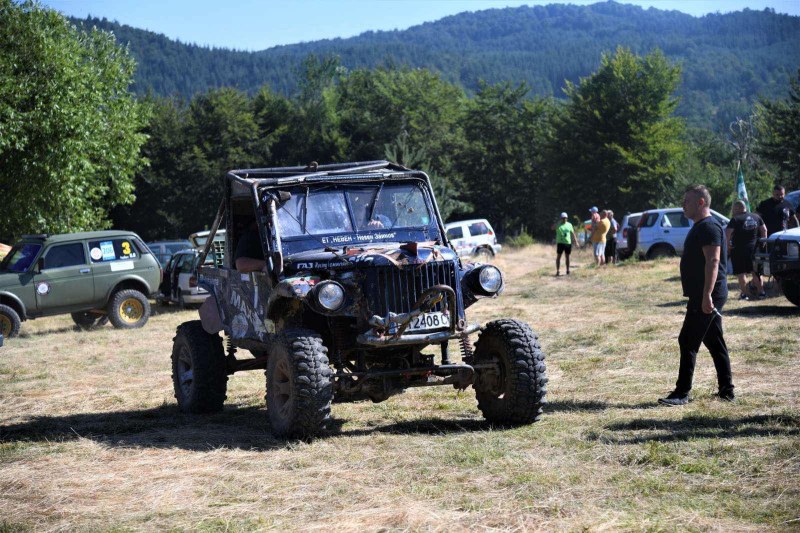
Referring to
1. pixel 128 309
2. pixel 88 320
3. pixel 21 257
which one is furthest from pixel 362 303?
pixel 88 320

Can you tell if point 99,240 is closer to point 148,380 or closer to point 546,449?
point 148,380

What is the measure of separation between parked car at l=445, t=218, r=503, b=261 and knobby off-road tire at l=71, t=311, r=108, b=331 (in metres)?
14.7

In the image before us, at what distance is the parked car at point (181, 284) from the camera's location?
21438 millimetres

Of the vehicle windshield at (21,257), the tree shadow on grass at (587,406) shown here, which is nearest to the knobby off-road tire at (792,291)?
the tree shadow on grass at (587,406)

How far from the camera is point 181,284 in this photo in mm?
21844

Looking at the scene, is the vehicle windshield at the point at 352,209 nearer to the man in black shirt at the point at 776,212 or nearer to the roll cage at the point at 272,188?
the roll cage at the point at 272,188

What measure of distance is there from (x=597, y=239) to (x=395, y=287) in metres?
20.1

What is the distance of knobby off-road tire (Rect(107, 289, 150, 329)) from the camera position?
1884 centimetres

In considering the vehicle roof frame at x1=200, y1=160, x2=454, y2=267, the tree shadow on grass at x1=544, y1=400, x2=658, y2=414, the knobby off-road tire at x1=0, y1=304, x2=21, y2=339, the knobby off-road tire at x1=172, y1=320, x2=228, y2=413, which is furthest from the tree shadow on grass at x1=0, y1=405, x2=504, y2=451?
the knobby off-road tire at x1=0, y1=304, x2=21, y2=339

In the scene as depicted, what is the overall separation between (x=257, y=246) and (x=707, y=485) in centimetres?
460

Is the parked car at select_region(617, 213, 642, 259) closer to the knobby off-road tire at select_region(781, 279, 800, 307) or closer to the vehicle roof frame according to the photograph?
the knobby off-road tire at select_region(781, 279, 800, 307)

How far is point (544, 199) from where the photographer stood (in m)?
62.8

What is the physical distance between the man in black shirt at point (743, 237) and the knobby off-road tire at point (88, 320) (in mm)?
12475

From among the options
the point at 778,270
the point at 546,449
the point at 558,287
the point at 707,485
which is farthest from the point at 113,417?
the point at 558,287
